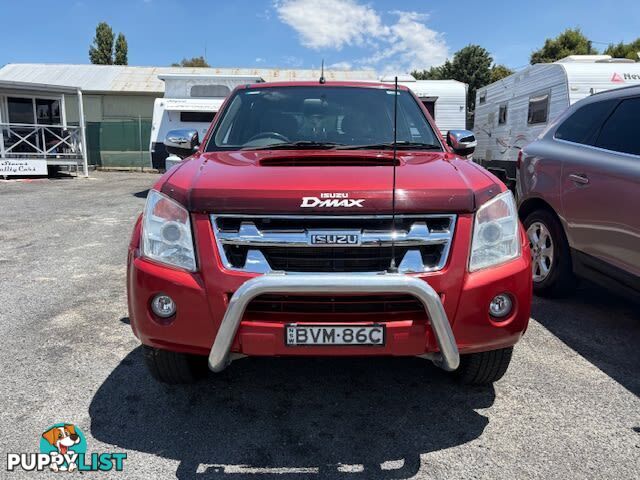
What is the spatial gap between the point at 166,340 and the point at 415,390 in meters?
1.43

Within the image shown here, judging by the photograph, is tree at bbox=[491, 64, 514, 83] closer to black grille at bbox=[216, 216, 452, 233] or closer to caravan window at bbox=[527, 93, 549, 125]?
caravan window at bbox=[527, 93, 549, 125]

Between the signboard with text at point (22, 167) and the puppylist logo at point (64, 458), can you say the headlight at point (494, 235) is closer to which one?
the puppylist logo at point (64, 458)

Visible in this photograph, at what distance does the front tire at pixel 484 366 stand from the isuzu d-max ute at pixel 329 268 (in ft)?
0.70

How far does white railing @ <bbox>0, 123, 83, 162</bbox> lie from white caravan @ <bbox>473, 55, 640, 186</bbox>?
537 inches

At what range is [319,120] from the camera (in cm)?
363

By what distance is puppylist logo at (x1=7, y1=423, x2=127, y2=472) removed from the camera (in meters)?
2.29

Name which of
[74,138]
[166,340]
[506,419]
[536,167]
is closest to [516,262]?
[506,419]

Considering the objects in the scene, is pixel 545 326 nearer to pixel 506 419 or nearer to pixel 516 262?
pixel 506 419

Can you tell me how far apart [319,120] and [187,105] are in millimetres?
9781

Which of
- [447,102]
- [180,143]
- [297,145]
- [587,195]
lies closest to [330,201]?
[297,145]

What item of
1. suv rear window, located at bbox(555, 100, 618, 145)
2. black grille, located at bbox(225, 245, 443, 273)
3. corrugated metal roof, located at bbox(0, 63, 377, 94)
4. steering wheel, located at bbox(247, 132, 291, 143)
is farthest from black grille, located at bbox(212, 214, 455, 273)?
corrugated metal roof, located at bbox(0, 63, 377, 94)

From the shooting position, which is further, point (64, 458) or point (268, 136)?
point (268, 136)

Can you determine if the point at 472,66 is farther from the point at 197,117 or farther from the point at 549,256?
the point at 549,256

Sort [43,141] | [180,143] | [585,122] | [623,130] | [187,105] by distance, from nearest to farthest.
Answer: [180,143], [623,130], [585,122], [187,105], [43,141]
